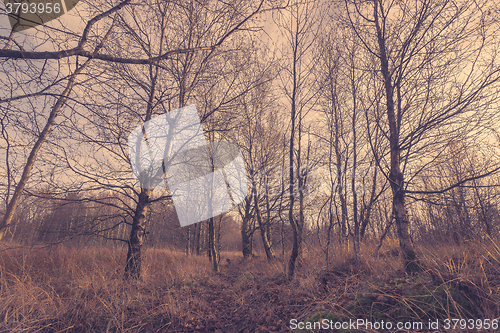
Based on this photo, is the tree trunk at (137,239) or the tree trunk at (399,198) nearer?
the tree trunk at (399,198)

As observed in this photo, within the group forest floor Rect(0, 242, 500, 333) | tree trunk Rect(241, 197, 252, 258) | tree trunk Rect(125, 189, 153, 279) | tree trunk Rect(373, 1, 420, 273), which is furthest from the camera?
tree trunk Rect(241, 197, 252, 258)

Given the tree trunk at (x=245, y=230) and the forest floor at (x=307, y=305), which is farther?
the tree trunk at (x=245, y=230)

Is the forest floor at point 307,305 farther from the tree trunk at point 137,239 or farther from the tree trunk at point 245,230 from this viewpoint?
the tree trunk at point 245,230

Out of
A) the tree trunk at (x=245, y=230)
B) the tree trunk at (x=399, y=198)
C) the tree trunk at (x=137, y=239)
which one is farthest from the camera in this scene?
the tree trunk at (x=245, y=230)

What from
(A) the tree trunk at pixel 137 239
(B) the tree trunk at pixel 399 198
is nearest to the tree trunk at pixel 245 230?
(A) the tree trunk at pixel 137 239

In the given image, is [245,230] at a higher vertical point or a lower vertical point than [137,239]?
lower

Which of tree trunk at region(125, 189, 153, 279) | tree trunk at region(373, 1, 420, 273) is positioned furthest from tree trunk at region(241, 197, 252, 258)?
tree trunk at region(373, 1, 420, 273)

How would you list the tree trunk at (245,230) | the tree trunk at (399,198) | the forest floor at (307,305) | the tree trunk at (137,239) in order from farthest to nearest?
the tree trunk at (245,230) < the tree trunk at (137,239) < the tree trunk at (399,198) < the forest floor at (307,305)

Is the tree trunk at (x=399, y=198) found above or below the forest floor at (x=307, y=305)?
above

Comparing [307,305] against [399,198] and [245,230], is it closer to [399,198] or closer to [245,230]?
[399,198]

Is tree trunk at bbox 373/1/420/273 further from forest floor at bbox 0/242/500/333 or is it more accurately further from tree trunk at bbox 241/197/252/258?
tree trunk at bbox 241/197/252/258

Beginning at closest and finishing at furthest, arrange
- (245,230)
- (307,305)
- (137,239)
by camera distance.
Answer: (307,305) < (137,239) < (245,230)

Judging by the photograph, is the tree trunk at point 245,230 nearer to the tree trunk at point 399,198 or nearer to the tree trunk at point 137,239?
the tree trunk at point 137,239

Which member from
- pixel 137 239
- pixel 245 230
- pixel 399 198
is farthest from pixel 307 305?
pixel 245 230
